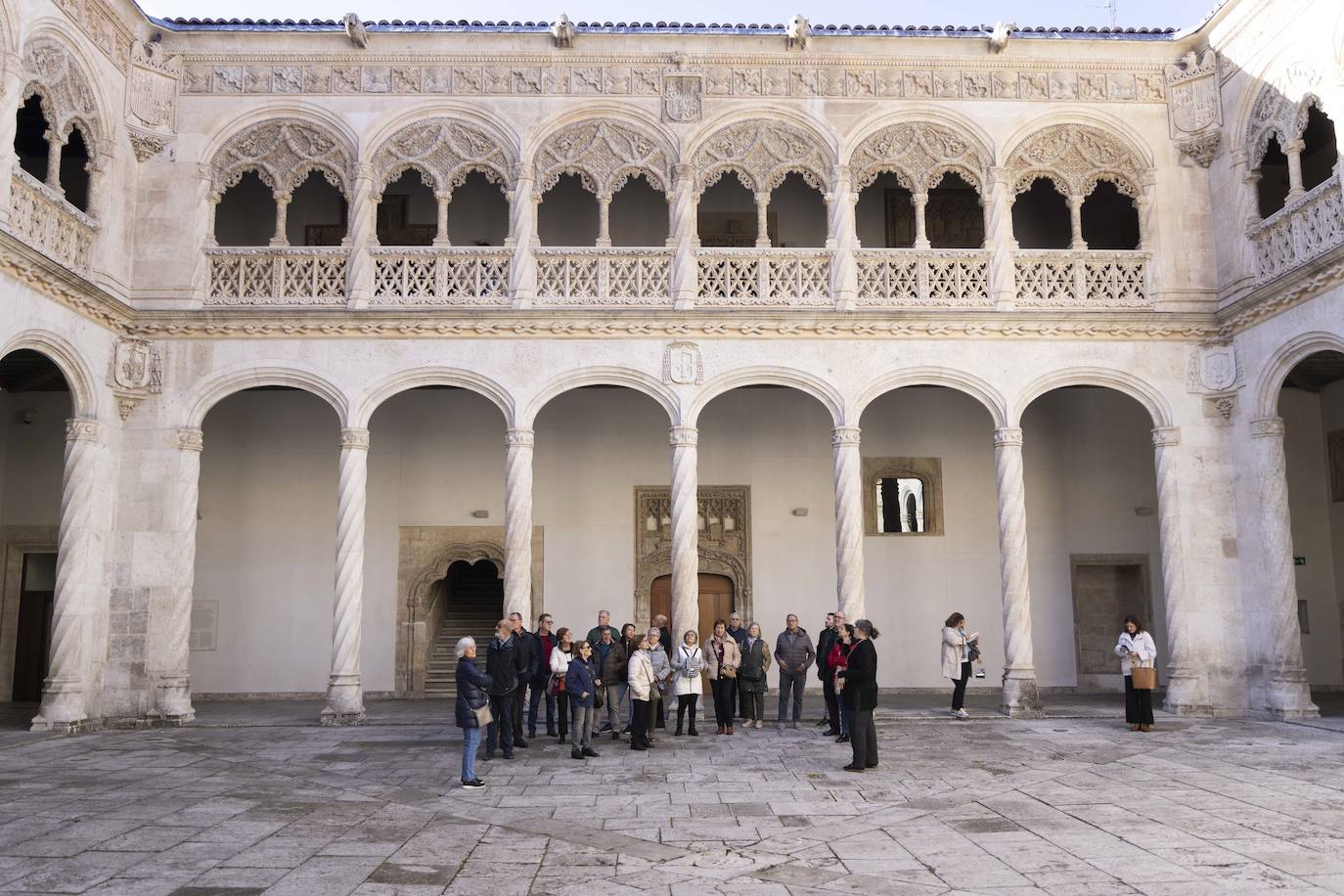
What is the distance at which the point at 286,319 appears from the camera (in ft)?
46.4

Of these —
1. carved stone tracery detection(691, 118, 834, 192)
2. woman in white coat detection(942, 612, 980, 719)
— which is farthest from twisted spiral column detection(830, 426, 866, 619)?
carved stone tracery detection(691, 118, 834, 192)

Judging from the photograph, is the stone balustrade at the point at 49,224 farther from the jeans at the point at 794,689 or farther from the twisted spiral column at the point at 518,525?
the jeans at the point at 794,689

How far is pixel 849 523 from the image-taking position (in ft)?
45.9

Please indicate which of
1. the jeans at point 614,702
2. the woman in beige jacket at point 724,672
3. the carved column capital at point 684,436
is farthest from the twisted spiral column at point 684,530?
the jeans at point 614,702

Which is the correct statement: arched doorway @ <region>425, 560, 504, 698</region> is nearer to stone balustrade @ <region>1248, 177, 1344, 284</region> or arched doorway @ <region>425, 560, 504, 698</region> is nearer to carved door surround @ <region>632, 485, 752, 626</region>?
carved door surround @ <region>632, 485, 752, 626</region>

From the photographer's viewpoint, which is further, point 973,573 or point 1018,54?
point 973,573

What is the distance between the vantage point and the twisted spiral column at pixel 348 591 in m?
13.4

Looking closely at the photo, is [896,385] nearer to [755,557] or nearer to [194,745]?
[755,557]

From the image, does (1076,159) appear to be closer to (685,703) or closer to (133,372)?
(685,703)

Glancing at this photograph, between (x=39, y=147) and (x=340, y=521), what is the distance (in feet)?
24.1

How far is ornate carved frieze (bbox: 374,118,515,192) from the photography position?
1469 centimetres

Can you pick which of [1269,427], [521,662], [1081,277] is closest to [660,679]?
[521,662]

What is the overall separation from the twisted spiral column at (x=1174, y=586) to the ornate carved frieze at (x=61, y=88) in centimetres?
1454

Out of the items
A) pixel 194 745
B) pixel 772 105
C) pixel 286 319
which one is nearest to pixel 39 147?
pixel 286 319
